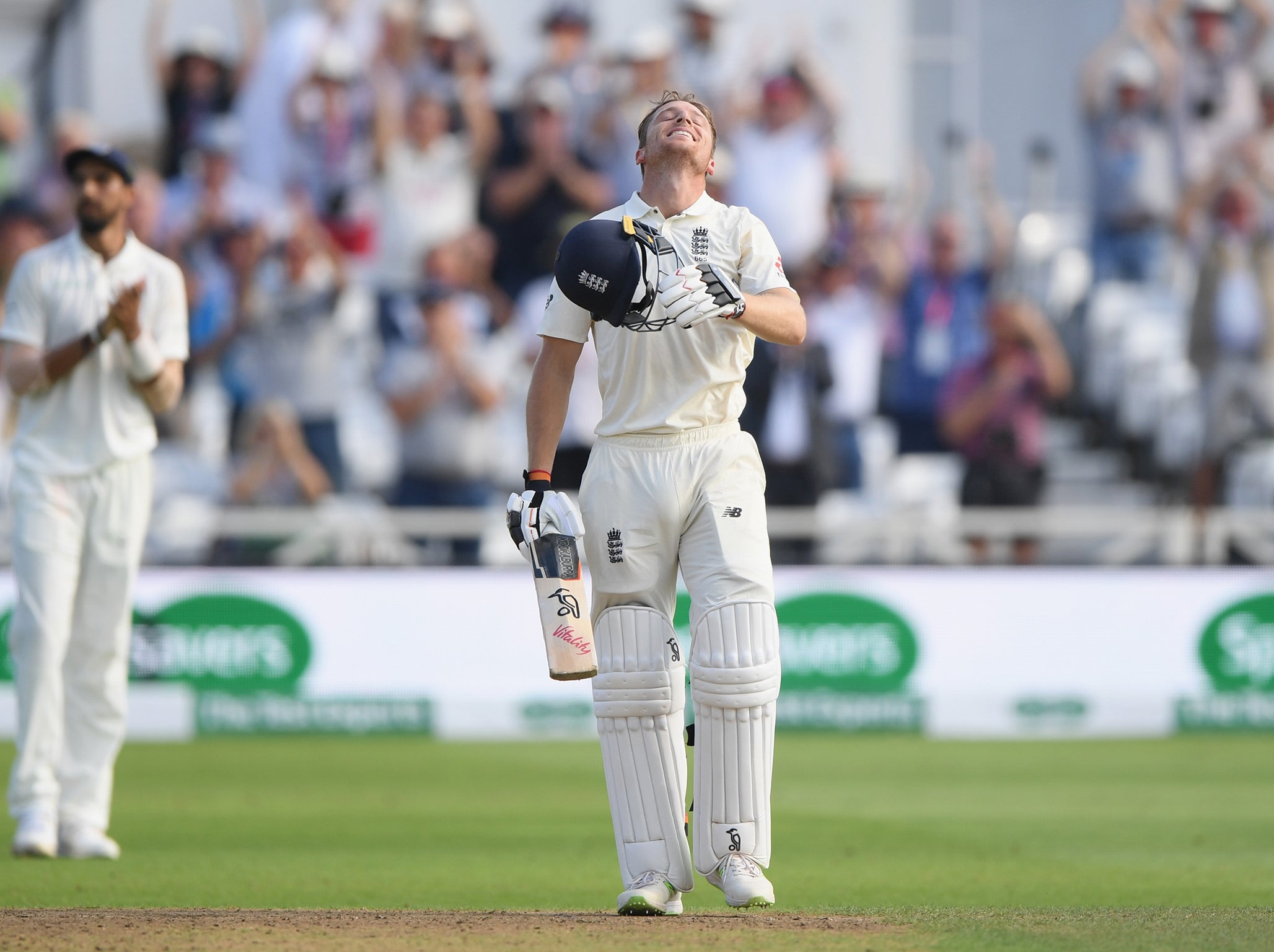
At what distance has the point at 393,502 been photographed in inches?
508

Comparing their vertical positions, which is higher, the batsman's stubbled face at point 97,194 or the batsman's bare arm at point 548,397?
the batsman's stubbled face at point 97,194

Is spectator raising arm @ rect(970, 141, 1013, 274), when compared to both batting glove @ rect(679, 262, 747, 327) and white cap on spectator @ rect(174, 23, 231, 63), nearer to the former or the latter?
white cap on spectator @ rect(174, 23, 231, 63)

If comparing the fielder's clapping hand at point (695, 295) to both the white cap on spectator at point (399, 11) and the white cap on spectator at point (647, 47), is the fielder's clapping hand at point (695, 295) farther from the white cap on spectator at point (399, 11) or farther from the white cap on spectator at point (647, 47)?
the white cap on spectator at point (399, 11)

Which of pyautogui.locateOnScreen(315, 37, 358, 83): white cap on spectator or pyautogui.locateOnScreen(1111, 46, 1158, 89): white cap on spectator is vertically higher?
pyautogui.locateOnScreen(1111, 46, 1158, 89): white cap on spectator

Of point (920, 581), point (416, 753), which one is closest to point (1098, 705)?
point (920, 581)

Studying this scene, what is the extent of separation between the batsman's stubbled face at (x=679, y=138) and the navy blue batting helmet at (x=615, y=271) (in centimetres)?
30

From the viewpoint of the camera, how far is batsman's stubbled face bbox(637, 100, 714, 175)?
516 centimetres

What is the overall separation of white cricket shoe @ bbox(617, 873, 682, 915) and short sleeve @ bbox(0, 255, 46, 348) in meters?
3.24

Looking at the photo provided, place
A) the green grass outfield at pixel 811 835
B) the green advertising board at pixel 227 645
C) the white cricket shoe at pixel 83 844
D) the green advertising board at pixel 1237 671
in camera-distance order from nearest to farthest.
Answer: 1. the green grass outfield at pixel 811 835
2. the white cricket shoe at pixel 83 844
3. the green advertising board at pixel 227 645
4. the green advertising board at pixel 1237 671

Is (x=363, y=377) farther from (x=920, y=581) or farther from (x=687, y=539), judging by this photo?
(x=687, y=539)

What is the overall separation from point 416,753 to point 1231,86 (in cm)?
872

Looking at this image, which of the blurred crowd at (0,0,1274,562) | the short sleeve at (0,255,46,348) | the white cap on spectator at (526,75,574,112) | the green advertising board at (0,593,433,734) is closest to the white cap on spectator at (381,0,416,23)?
the blurred crowd at (0,0,1274,562)

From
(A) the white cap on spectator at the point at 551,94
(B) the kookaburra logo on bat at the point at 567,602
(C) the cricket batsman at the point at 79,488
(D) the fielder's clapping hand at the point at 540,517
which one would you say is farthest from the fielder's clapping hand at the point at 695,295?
(A) the white cap on spectator at the point at 551,94

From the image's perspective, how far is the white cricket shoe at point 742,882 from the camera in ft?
16.8
